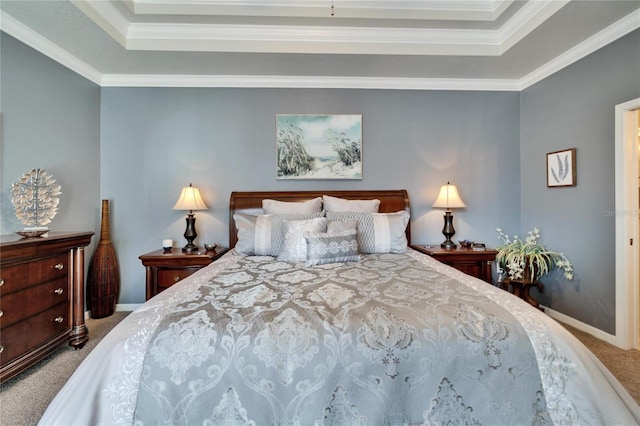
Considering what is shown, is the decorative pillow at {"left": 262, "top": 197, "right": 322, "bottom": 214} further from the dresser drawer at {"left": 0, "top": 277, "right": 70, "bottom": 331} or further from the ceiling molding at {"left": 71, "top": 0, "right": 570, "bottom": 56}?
the dresser drawer at {"left": 0, "top": 277, "right": 70, "bottom": 331}

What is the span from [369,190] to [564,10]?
7.34 feet

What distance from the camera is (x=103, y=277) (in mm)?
3012

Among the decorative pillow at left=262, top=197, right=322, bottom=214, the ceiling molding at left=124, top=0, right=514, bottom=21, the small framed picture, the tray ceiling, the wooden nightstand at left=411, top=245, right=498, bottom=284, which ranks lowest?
the wooden nightstand at left=411, top=245, right=498, bottom=284

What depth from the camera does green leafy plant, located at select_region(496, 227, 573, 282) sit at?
9.35ft

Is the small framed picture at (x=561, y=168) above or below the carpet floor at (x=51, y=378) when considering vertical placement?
above

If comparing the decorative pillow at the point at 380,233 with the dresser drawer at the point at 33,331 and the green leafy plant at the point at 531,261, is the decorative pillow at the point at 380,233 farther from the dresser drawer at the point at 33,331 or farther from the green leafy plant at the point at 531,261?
the dresser drawer at the point at 33,331

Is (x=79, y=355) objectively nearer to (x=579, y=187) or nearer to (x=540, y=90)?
(x=579, y=187)

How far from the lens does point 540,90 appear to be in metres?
3.19

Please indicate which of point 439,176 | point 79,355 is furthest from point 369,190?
point 79,355

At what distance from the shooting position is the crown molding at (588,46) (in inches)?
89.5

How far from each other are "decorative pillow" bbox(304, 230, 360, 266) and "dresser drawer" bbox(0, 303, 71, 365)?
204cm

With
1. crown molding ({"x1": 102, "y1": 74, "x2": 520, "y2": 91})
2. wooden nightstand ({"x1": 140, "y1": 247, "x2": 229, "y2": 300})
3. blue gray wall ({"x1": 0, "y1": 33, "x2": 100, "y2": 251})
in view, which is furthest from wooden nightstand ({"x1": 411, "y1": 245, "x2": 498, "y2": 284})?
blue gray wall ({"x1": 0, "y1": 33, "x2": 100, "y2": 251})

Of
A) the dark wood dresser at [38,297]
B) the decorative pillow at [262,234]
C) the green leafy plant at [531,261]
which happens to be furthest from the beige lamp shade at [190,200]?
the green leafy plant at [531,261]

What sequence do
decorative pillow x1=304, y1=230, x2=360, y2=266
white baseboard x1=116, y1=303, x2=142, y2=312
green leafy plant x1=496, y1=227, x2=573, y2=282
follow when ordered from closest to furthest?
decorative pillow x1=304, y1=230, x2=360, y2=266
green leafy plant x1=496, y1=227, x2=573, y2=282
white baseboard x1=116, y1=303, x2=142, y2=312
